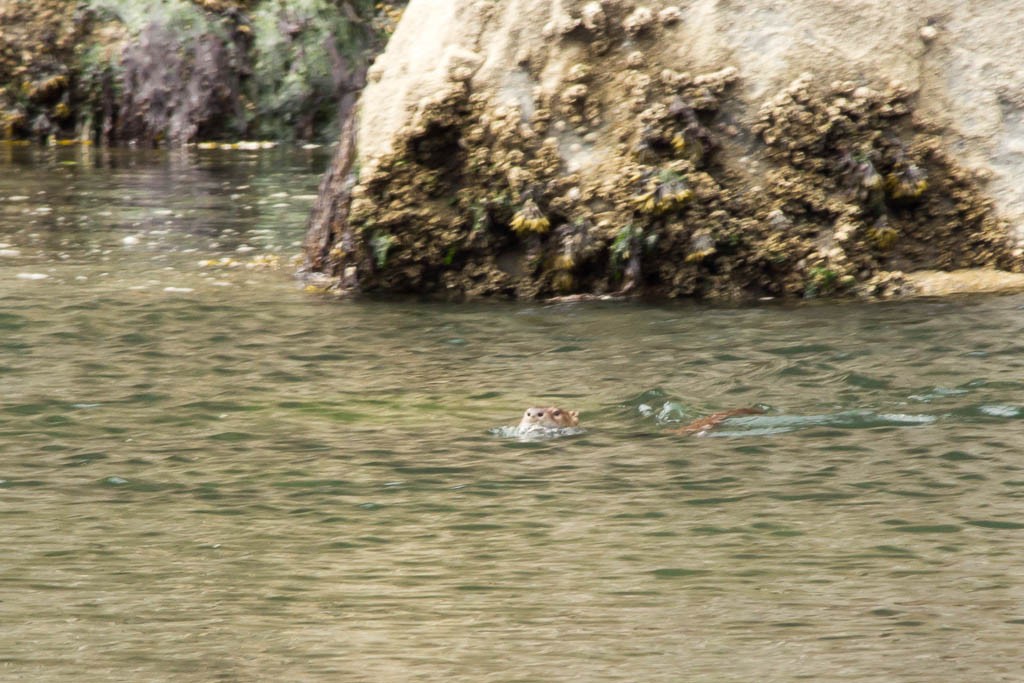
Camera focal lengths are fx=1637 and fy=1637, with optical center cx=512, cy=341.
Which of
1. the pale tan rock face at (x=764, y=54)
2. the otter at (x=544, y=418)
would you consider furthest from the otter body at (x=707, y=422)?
the pale tan rock face at (x=764, y=54)

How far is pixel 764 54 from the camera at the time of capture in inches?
413

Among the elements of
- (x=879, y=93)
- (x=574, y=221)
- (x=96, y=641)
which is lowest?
(x=96, y=641)

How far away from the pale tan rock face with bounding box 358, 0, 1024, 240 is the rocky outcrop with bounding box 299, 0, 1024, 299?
0.01 meters

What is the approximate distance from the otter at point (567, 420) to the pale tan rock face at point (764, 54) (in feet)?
11.5

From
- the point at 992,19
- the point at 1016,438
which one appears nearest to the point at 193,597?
the point at 1016,438

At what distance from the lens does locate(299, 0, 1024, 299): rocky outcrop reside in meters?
10.3

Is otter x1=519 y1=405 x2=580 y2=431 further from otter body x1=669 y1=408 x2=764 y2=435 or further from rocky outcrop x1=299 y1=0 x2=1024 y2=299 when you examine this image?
rocky outcrop x1=299 y1=0 x2=1024 y2=299

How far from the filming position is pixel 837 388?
786 centimetres

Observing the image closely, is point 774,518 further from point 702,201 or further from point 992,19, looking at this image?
point 992,19

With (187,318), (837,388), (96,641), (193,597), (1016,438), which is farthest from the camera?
(187,318)

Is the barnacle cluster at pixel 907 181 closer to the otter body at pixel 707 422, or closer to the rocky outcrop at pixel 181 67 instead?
the otter body at pixel 707 422

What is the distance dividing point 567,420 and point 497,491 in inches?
34.7

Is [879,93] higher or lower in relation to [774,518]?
higher

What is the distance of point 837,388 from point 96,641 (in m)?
4.15
